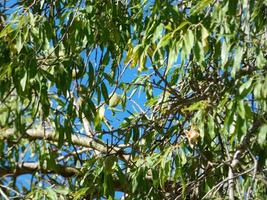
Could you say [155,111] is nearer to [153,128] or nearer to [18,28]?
[153,128]

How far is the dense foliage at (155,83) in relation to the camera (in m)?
3.33

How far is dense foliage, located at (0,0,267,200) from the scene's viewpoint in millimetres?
3330

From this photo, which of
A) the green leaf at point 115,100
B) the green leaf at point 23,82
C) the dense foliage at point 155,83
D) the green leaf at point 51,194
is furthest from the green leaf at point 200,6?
the green leaf at point 115,100

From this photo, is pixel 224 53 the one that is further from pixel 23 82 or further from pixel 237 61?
pixel 23 82

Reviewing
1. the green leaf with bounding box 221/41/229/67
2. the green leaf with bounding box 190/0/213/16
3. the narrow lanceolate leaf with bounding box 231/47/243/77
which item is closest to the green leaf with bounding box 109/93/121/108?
the green leaf with bounding box 190/0/213/16

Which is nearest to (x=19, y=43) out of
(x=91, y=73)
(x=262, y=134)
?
(x=91, y=73)

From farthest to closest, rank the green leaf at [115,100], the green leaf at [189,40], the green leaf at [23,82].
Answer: the green leaf at [115,100] < the green leaf at [23,82] < the green leaf at [189,40]

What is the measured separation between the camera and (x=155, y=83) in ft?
13.3

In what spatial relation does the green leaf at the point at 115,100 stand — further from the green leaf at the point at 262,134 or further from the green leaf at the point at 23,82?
the green leaf at the point at 262,134

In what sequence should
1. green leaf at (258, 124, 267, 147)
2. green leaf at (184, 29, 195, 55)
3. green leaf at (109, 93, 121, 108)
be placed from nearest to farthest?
1. green leaf at (258, 124, 267, 147)
2. green leaf at (184, 29, 195, 55)
3. green leaf at (109, 93, 121, 108)

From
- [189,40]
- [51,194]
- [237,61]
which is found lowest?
[51,194]

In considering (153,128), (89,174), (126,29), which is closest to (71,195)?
(89,174)

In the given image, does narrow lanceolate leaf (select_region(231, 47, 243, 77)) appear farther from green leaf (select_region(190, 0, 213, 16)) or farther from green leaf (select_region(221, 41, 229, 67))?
green leaf (select_region(190, 0, 213, 16))

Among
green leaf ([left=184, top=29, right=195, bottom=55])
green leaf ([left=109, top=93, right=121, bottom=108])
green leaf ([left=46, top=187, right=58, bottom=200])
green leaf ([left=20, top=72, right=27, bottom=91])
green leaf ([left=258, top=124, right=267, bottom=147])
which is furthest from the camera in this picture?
green leaf ([left=109, top=93, right=121, bottom=108])
